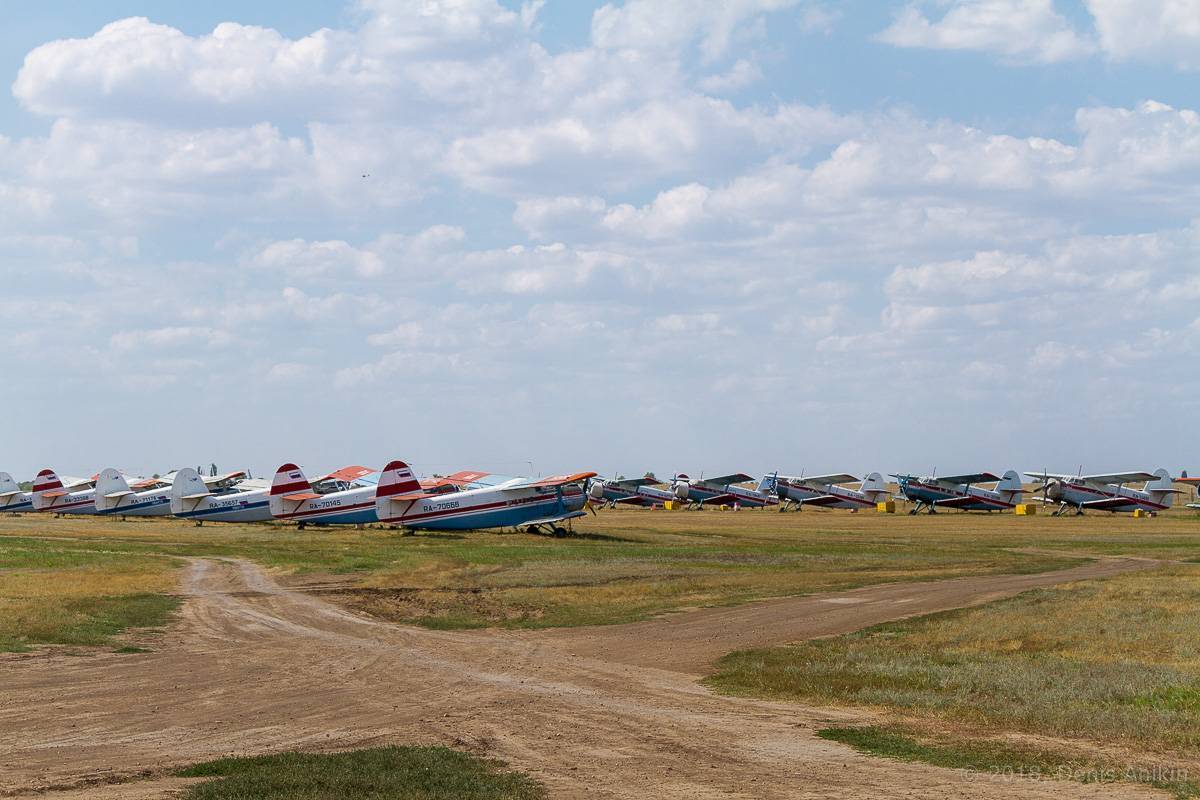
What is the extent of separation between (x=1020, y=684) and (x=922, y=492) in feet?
285

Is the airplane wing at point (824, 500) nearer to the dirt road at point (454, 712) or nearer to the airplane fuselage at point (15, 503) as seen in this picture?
the airplane fuselage at point (15, 503)

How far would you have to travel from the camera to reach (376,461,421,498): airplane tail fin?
2559 inches

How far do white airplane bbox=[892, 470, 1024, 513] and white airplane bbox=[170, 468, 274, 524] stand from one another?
5538 centimetres

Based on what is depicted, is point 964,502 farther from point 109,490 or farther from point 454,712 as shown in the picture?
point 454,712

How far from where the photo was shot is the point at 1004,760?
45.1 ft

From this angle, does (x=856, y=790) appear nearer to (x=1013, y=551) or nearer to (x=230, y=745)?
(x=230, y=745)

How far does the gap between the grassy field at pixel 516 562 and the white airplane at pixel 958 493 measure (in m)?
20.5

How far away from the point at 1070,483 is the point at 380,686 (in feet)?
291

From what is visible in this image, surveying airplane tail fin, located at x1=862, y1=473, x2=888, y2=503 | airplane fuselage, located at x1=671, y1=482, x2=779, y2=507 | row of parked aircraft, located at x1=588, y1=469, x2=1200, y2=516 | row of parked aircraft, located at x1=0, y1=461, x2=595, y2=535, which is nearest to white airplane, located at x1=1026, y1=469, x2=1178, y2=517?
row of parked aircraft, located at x1=588, y1=469, x2=1200, y2=516

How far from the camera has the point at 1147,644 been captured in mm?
A: 23766

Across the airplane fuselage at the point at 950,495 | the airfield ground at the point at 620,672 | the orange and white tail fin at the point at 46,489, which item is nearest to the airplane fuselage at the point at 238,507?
the orange and white tail fin at the point at 46,489

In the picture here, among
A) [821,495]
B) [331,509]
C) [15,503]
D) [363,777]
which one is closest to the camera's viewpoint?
[363,777]

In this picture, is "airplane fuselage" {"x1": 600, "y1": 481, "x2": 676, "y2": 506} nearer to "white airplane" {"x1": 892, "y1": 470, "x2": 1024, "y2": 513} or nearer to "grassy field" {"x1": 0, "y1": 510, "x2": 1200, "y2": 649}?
"white airplane" {"x1": 892, "y1": 470, "x2": 1024, "y2": 513}

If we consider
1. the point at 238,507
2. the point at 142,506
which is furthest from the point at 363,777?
the point at 142,506
